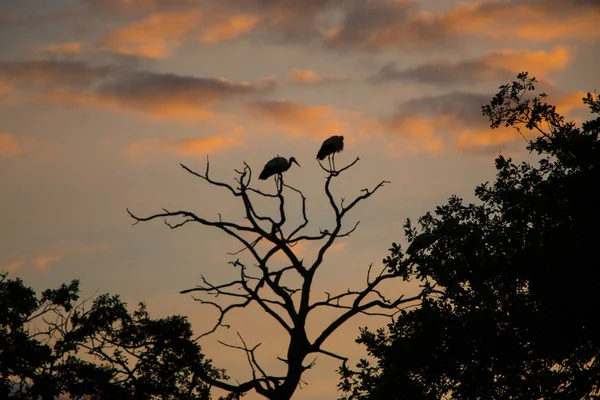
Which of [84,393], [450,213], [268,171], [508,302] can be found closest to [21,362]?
[84,393]

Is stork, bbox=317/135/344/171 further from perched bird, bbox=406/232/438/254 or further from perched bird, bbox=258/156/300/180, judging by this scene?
perched bird, bbox=406/232/438/254

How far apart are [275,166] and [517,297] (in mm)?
9937

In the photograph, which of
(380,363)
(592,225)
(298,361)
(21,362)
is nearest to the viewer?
(592,225)

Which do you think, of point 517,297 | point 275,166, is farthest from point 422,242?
point 275,166

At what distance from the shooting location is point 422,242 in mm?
15914

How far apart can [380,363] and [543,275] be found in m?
3.88

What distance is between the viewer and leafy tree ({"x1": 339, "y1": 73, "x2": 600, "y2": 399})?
13000 millimetres

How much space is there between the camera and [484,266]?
1409 cm

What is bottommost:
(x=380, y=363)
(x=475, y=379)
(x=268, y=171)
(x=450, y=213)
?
(x=475, y=379)

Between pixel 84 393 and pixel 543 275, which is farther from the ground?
pixel 84 393

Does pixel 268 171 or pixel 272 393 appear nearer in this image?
pixel 272 393

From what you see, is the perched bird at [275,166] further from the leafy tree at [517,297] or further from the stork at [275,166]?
the leafy tree at [517,297]

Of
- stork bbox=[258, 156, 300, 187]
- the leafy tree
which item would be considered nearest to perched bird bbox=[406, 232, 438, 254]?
the leafy tree

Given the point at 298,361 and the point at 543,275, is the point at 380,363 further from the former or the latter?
the point at 543,275
